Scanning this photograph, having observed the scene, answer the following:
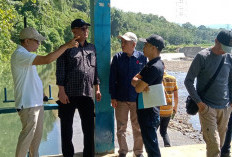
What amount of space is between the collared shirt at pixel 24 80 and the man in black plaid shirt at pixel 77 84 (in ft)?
1.23

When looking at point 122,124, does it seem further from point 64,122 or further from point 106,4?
point 106,4

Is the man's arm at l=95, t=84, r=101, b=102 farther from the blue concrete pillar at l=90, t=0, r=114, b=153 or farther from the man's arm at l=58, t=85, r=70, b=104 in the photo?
the man's arm at l=58, t=85, r=70, b=104

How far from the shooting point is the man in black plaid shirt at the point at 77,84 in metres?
2.89

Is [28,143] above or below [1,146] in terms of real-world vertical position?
above

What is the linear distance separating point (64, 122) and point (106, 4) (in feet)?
4.78

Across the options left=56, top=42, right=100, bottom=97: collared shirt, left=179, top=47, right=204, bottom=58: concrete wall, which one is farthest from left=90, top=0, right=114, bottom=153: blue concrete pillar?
left=179, top=47, right=204, bottom=58: concrete wall

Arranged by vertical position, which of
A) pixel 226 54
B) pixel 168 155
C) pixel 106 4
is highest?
pixel 106 4

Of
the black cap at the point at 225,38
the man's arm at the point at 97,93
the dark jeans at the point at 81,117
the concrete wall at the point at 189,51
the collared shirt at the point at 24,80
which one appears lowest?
the concrete wall at the point at 189,51

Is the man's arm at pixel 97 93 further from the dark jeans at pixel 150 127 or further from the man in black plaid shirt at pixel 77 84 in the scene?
the dark jeans at pixel 150 127

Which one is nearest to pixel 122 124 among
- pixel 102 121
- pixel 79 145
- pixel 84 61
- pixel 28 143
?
pixel 102 121

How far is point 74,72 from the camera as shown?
2.88 metres

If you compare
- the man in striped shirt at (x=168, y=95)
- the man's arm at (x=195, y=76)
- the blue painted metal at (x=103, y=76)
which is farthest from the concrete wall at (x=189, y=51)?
the man's arm at (x=195, y=76)

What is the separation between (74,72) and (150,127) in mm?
934

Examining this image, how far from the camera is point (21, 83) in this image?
252cm
